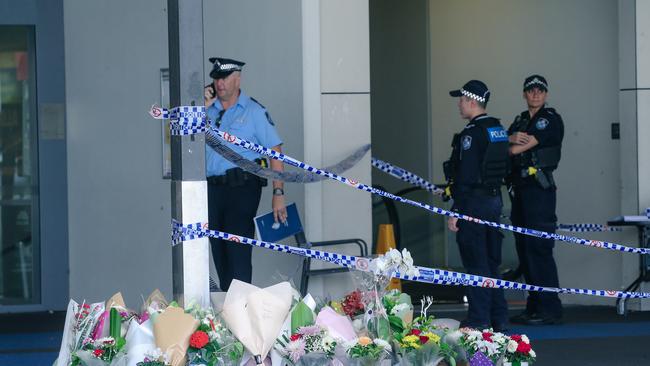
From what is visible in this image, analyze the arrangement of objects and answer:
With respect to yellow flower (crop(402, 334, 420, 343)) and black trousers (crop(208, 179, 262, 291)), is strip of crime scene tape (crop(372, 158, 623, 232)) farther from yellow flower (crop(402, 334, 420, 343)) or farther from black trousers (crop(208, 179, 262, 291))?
yellow flower (crop(402, 334, 420, 343))

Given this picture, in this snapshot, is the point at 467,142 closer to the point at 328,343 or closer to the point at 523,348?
the point at 523,348

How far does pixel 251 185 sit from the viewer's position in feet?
28.0

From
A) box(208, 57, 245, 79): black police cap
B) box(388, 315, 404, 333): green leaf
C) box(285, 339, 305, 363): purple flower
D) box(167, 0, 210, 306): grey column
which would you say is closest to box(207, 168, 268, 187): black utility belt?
box(208, 57, 245, 79): black police cap

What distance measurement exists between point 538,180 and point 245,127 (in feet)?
8.18

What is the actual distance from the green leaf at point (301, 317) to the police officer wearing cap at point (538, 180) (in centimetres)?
413

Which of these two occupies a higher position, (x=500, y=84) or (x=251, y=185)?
(x=500, y=84)

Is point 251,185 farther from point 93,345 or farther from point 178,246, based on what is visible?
point 93,345

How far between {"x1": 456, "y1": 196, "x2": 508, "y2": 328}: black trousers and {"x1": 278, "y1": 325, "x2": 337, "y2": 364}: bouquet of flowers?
332 centimetres

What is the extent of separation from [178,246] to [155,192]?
4330mm

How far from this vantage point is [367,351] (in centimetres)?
540

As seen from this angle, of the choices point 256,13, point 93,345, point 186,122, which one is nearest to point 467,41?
point 256,13

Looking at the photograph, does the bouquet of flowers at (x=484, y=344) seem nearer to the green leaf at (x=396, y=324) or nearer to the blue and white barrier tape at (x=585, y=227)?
the green leaf at (x=396, y=324)

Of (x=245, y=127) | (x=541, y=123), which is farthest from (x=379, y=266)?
(x=541, y=123)

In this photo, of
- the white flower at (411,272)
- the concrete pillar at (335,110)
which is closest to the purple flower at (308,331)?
the white flower at (411,272)
